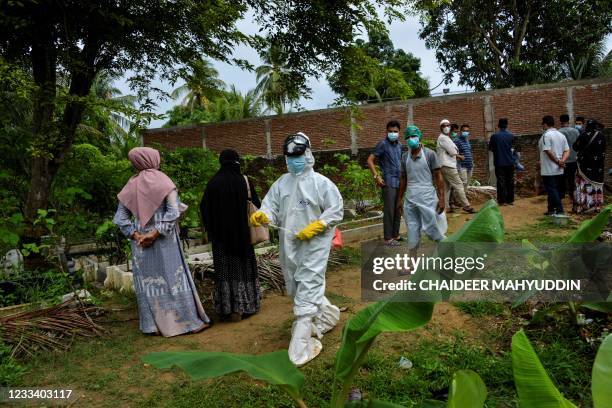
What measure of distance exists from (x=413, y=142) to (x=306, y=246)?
225cm

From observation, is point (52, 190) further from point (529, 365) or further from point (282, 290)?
point (529, 365)

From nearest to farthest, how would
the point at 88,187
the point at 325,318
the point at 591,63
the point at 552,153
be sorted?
the point at 325,318, the point at 88,187, the point at 552,153, the point at 591,63

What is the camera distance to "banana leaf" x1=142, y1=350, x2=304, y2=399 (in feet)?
6.60

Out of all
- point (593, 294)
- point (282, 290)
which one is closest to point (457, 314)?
point (593, 294)

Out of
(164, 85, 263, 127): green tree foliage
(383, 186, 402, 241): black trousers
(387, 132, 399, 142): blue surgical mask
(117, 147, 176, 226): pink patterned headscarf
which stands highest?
(164, 85, 263, 127): green tree foliage

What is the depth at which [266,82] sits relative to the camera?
26391mm

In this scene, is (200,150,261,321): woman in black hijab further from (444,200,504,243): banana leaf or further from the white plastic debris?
(444,200,504,243): banana leaf

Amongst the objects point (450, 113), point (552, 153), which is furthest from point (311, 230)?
point (450, 113)

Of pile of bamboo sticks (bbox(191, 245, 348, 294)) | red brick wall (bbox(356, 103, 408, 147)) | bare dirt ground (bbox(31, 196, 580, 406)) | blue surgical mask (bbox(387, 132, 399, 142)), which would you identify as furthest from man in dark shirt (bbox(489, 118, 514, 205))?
red brick wall (bbox(356, 103, 408, 147))

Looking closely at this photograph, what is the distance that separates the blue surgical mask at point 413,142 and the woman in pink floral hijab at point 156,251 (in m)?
2.58

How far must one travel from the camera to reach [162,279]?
4.68 metres

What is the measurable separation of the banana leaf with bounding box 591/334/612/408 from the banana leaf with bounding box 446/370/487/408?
1.18ft

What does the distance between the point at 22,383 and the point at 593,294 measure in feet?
14.1

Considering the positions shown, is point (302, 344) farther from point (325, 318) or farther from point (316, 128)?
point (316, 128)
